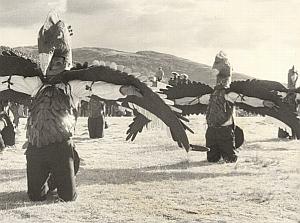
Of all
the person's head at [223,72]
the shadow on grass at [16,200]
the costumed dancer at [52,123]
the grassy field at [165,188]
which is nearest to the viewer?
the grassy field at [165,188]

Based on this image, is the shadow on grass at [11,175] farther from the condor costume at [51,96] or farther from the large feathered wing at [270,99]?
the large feathered wing at [270,99]

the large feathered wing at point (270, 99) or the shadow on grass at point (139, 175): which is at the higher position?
the large feathered wing at point (270, 99)

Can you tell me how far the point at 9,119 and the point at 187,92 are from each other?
3530mm

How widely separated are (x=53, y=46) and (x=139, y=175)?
2392 millimetres

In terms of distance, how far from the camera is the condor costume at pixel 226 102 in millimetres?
7664

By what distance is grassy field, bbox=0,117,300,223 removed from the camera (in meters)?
4.93

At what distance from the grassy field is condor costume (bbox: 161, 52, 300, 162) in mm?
276

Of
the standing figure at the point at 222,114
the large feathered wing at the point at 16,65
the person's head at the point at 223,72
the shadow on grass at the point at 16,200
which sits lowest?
A: the shadow on grass at the point at 16,200

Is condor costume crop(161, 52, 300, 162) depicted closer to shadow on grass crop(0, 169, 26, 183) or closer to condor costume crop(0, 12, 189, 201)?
shadow on grass crop(0, 169, 26, 183)

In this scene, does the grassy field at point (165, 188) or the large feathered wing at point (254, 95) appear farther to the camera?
the large feathered wing at point (254, 95)

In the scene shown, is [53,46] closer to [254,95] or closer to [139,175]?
[139,175]

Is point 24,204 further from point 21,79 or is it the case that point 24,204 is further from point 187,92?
point 187,92

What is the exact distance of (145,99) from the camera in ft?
16.5

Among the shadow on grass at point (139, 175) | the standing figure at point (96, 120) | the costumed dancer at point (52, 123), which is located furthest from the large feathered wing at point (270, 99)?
the standing figure at point (96, 120)
